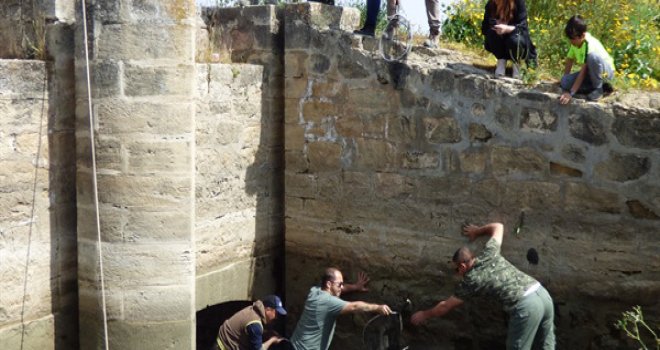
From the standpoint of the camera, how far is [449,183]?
706 cm

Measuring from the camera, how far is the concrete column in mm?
6246

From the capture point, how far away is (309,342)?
7285 millimetres

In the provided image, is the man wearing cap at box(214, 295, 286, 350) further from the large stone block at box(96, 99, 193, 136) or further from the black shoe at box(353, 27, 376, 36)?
the black shoe at box(353, 27, 376, 36)

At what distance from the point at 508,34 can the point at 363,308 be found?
2646 millimetres

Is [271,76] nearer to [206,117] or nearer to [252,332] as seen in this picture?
[206,117]

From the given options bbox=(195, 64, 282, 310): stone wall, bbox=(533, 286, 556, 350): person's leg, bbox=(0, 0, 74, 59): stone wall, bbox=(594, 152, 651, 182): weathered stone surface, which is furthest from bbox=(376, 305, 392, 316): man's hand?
bbox=(0, 0, 74, 59): stone wall

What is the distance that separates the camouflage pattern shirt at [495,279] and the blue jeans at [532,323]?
0.07 meters

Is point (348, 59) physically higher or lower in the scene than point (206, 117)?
higher

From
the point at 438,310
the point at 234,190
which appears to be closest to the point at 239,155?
the point at 234,190

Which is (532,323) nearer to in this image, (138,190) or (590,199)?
(590,199)

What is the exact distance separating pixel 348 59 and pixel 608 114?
2303 millimetres

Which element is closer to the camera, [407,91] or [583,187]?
[583,187]

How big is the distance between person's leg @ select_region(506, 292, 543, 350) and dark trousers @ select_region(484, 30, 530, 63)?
2.10m

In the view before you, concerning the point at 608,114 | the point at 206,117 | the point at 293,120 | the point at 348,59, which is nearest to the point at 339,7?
the point at 348,59
